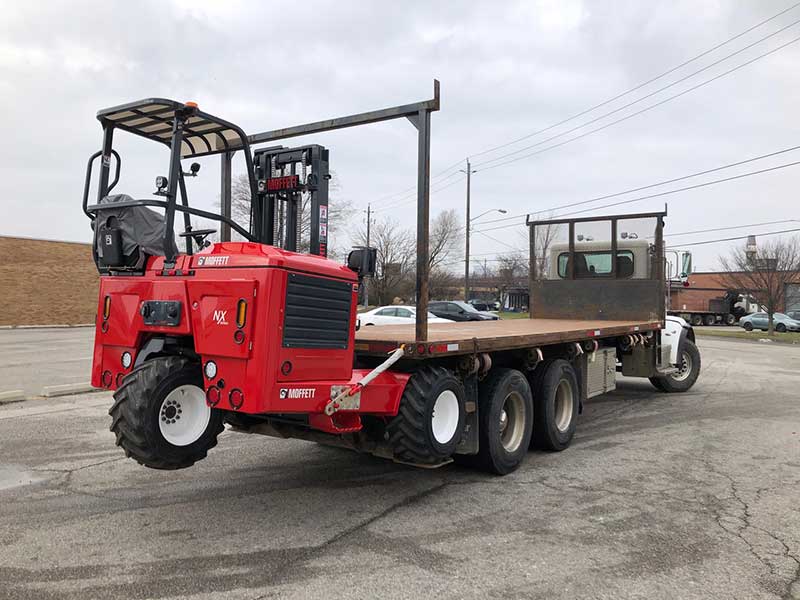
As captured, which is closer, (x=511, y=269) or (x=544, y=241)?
(x=544, y=241)

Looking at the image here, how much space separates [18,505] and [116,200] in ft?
8.61

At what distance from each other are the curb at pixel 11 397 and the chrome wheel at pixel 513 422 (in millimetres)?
7822

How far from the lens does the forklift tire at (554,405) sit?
694cm

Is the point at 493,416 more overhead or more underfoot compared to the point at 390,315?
more underfoot

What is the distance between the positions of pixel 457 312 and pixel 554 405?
1819cm

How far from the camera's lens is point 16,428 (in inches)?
317

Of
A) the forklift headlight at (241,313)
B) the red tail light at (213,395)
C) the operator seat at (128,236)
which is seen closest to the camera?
the forklift headlight at (241,313)

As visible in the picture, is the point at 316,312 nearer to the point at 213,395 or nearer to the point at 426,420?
the point at 213,395

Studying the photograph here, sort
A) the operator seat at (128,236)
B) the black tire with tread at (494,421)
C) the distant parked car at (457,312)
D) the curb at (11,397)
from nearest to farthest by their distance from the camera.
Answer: the operator seat at (128,236) → the black tire with tread at (494,421) → the curb at (11,397) → the distant parked car at (457,312)

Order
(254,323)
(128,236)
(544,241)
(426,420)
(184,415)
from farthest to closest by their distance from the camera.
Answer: (544,241)
(426,420)
(128,236)
(184,415)
(254,323)

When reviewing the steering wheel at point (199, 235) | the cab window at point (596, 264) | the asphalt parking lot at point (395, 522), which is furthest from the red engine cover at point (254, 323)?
the cab window at point (596, 264)

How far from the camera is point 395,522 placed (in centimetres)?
487

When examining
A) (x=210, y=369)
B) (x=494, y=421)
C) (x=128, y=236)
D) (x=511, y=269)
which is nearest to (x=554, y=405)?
(x=494, y=421)

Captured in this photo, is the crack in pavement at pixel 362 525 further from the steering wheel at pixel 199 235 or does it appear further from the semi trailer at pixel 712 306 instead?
the semi trailer at pixel 712 306
